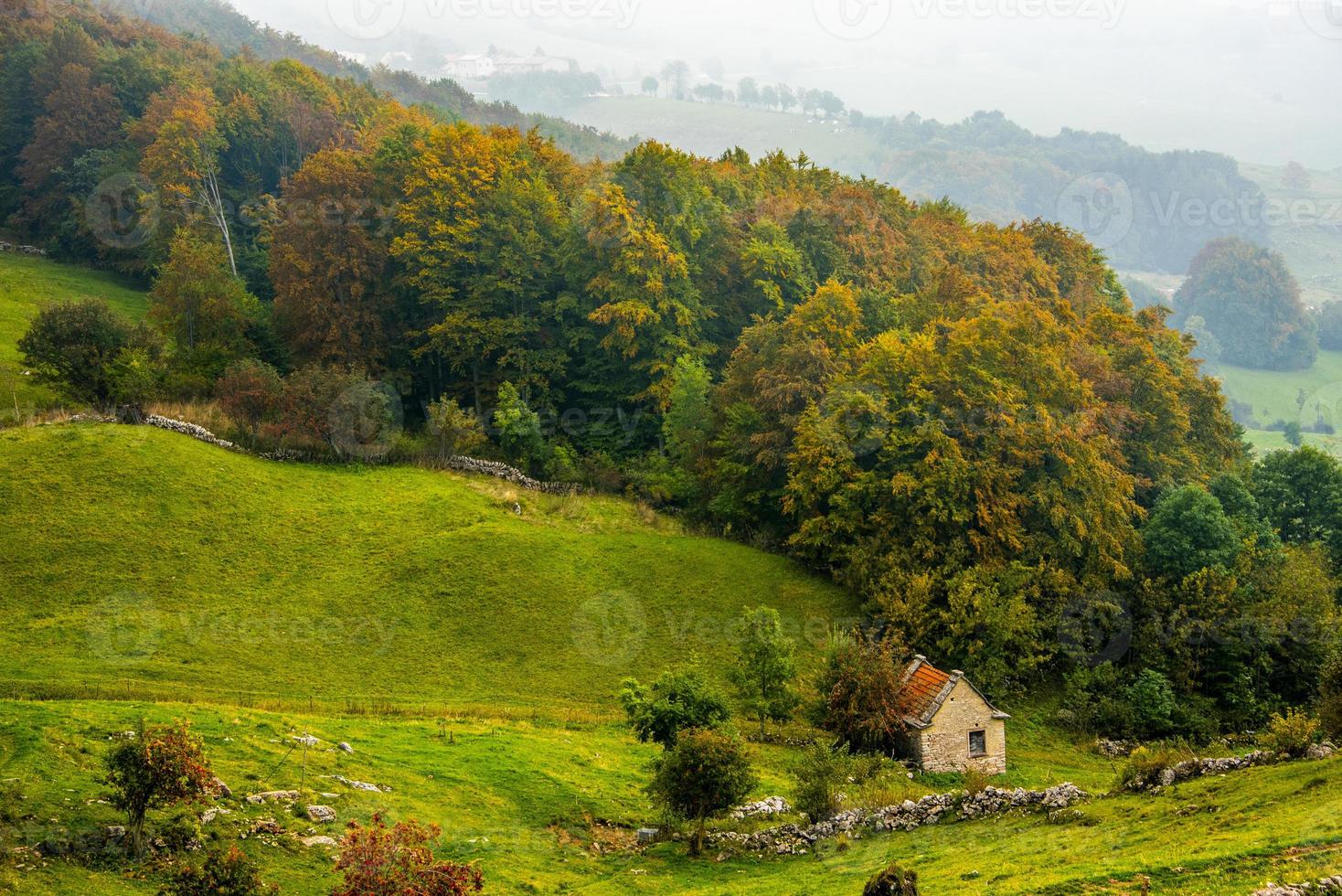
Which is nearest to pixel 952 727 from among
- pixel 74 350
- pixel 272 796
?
pixel 272 796

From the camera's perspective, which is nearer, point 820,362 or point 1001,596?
point 1001,596

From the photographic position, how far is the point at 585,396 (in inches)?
2137

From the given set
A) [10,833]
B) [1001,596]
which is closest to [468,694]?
[10,833]

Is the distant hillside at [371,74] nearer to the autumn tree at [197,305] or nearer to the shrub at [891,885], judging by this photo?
the autumn tree at [197,305]

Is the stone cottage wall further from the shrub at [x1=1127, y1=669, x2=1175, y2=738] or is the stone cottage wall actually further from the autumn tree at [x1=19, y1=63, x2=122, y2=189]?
the autumn tree at [x1=19, y1=63, x2=122, y2=189]

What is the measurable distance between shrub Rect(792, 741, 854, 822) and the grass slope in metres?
0.89

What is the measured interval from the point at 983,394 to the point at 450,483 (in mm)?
22046

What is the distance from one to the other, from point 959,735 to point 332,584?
20.9 meters

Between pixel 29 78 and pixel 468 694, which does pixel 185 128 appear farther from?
pixel 468 694

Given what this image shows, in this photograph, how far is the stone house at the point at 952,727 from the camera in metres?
29.6

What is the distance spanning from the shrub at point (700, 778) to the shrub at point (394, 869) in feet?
23.8

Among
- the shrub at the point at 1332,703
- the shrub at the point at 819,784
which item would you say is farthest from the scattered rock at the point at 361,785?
the shrub at the point at 1332,703

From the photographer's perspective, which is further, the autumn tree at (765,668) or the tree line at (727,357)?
the tree line at (727,357)

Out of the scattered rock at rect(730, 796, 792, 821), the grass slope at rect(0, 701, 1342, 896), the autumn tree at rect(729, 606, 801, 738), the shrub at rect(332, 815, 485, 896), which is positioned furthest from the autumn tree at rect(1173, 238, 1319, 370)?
the shrub at rect(332, 815, 485, 896)
